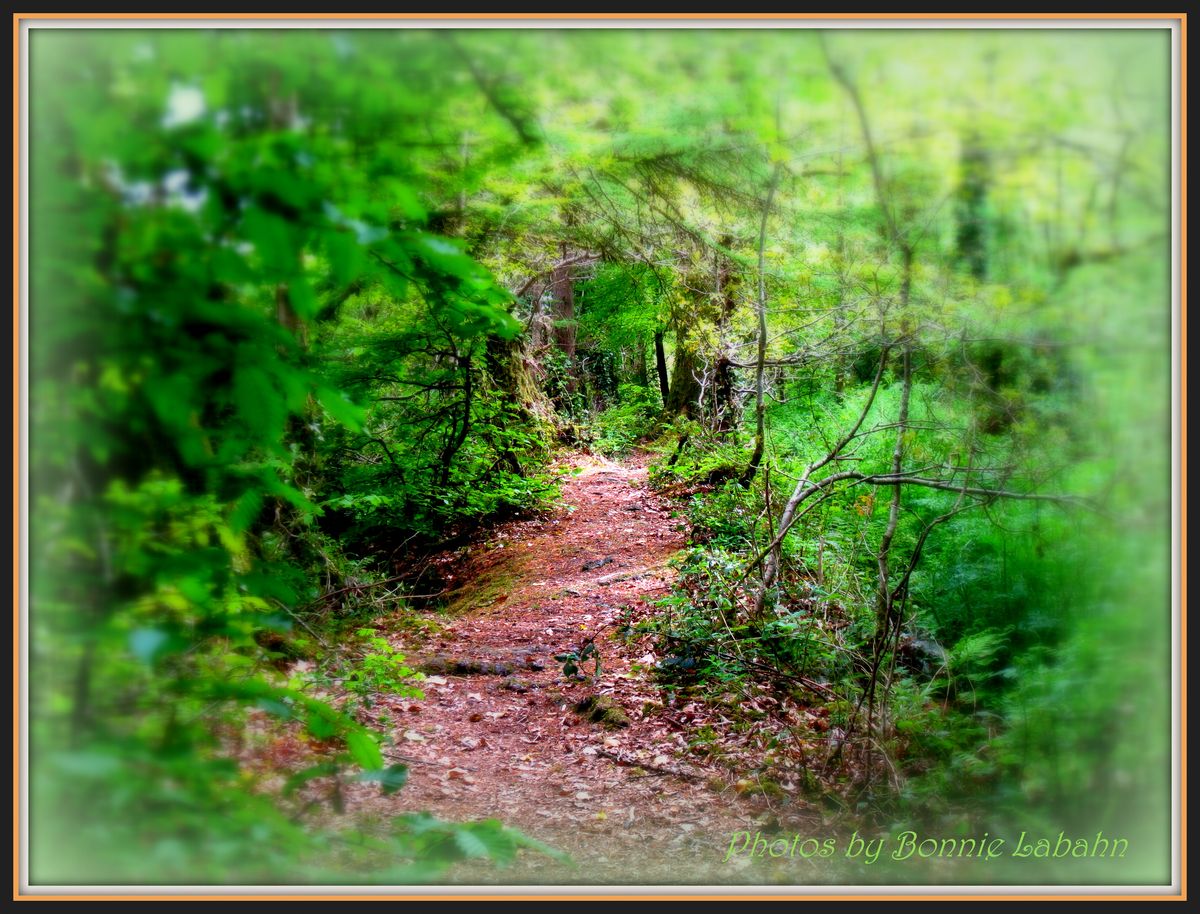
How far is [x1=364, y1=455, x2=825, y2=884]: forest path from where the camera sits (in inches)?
118

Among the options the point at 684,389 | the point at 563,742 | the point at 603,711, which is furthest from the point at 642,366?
the point at 563,742

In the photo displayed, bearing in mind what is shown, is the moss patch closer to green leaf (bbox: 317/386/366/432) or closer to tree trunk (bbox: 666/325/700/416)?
green leaf (bbox: 317/386/366/432)

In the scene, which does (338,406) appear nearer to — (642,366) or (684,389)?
(684,389)

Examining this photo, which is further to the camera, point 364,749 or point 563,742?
point 563,742

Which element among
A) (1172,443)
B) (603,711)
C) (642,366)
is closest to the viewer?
(1172,443)

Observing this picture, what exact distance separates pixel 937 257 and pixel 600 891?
9.51 ft

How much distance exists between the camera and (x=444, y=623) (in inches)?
244

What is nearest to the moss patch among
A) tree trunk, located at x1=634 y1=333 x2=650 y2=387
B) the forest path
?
the forest path

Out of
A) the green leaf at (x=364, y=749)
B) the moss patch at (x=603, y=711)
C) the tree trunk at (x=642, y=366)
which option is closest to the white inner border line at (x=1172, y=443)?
the green leaf at (x=364, y=749)

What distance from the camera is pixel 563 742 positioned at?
13.6 ft

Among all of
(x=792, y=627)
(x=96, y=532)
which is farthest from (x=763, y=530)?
(x=96, y=532)

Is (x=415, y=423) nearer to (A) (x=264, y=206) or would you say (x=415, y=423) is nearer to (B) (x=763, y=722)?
(B) (x=763, y=722)

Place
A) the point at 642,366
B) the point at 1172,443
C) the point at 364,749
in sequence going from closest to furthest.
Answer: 1. the point at 364,749
2. the point at 1172,443
3. the point at 642,366

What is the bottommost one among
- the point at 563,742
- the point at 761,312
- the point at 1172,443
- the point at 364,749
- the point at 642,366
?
the point at 563,742
